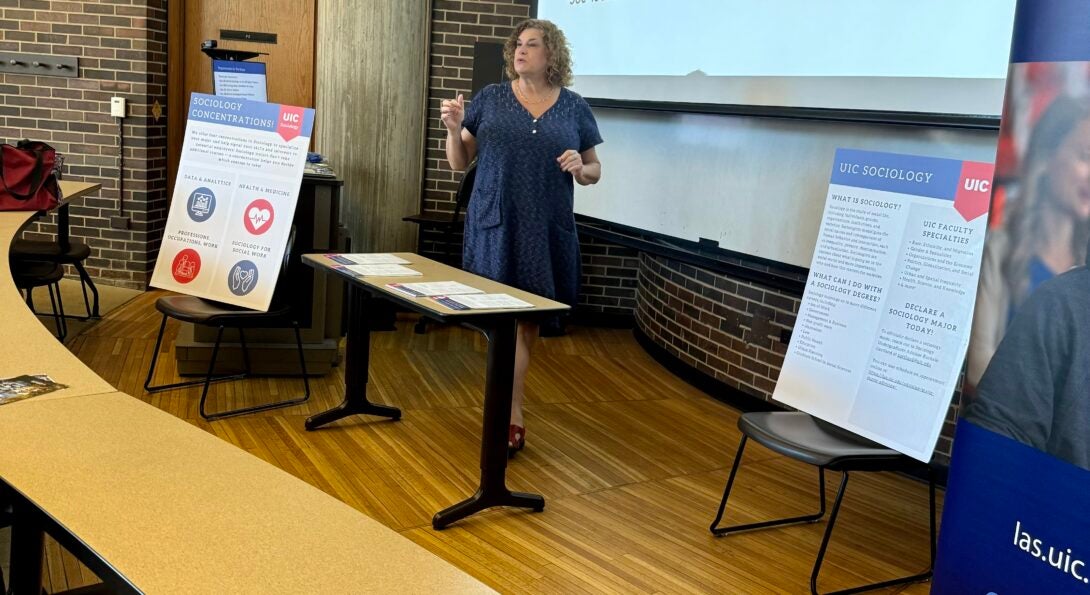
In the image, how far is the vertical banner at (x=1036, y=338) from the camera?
1.16 metres

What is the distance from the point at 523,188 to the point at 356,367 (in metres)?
1.04

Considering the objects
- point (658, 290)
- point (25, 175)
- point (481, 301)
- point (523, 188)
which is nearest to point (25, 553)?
point (481, 301)

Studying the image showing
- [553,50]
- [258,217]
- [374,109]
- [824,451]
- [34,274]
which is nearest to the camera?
[824,451]

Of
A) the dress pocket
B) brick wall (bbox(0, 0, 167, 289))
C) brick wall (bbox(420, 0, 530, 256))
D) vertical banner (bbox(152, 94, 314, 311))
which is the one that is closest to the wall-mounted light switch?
brick wall (bbox(0, 0, 167, 289))

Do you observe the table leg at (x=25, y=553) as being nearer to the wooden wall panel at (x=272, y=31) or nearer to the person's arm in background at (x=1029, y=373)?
the person's arm in background at (x=1029, y=373)

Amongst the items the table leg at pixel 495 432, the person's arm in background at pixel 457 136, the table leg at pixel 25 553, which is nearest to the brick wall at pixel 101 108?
the person's arm in background at pixel 457 136

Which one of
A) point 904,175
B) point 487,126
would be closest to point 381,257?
point 487,126

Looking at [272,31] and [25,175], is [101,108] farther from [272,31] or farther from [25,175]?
[25,175]

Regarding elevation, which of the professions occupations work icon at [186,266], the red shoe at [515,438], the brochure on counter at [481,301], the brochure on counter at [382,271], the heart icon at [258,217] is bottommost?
the red shoe at [515,438]

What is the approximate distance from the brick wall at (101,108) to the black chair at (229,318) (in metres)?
2.21

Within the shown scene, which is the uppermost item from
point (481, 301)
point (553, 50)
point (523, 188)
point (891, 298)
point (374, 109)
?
point (553, 50)

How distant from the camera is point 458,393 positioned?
15.0ft

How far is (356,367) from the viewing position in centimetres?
397

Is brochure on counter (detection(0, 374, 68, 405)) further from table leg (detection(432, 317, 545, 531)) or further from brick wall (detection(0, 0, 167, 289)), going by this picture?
brick wall (detection(0, 0, 167, 289))
